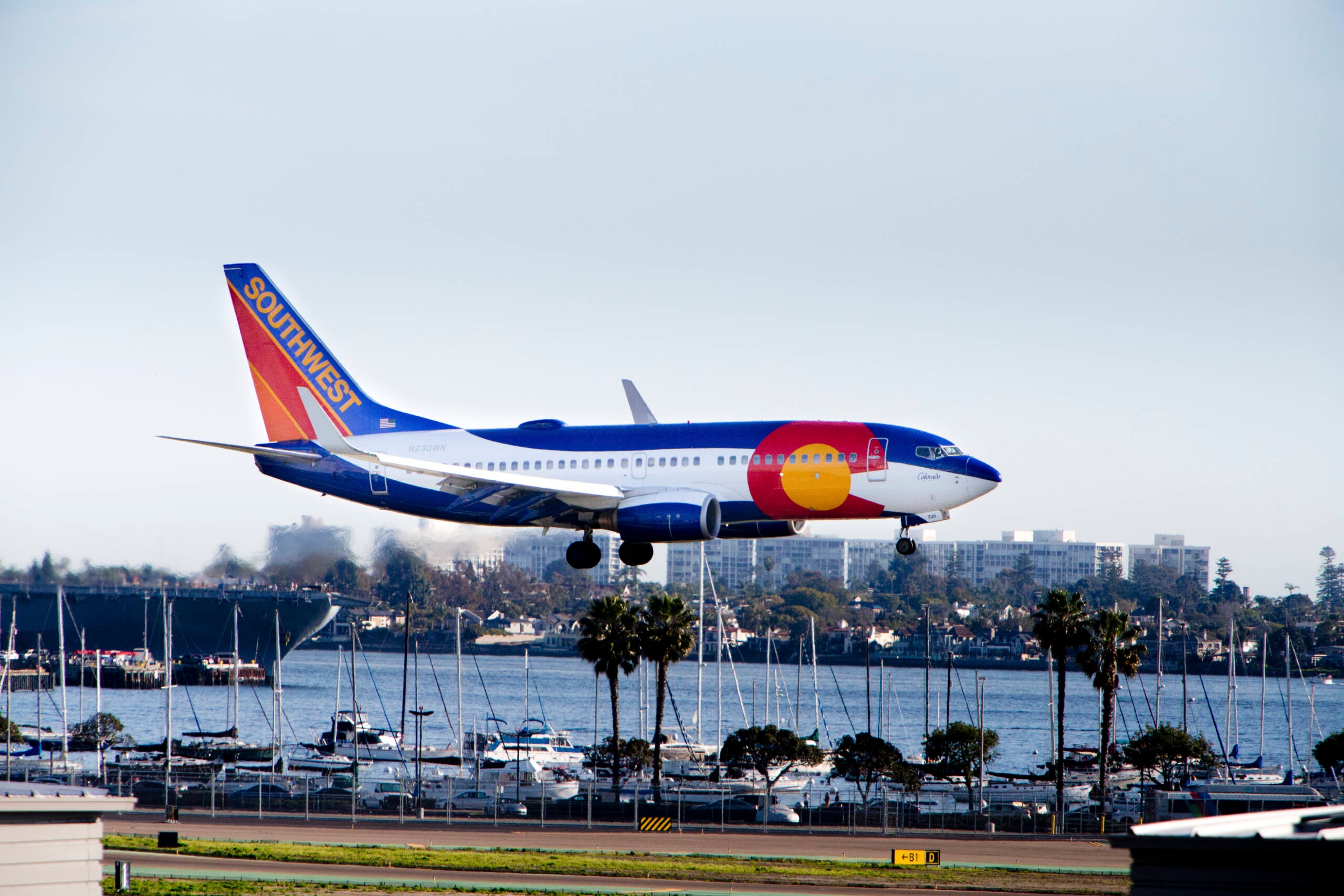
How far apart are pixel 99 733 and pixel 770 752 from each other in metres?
60.4

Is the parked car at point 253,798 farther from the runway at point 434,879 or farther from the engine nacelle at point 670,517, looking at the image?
the engine nacelle at point 670,517

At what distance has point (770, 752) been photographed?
309 ft

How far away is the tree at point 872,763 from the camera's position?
87062 millimetres

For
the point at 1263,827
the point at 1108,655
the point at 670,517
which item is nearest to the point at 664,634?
the point at 1108,655

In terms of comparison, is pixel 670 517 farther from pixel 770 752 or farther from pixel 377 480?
pixel 770 752

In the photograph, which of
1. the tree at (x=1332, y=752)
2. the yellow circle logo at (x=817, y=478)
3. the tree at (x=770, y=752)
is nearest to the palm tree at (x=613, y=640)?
the tree at (x=770, y=752)

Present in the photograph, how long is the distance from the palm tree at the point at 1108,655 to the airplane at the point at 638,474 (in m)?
44.7

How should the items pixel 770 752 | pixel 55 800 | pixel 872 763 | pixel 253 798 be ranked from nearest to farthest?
1. pixel 55 800
2. pixel 253 798
3. pixel 872 763
4. pixel 770 752

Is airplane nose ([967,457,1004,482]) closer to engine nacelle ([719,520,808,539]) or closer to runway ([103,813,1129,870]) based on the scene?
engine nacelle ([719,520,808,539])

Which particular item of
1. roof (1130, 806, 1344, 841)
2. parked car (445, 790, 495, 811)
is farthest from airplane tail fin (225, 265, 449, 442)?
roof (1130, 806, 1344, 841)

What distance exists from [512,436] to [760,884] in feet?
58.8

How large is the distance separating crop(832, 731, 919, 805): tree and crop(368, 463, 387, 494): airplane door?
42.2 metres

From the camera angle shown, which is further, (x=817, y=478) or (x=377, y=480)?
(x=377, y=480)

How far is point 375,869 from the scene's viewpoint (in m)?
48.1
